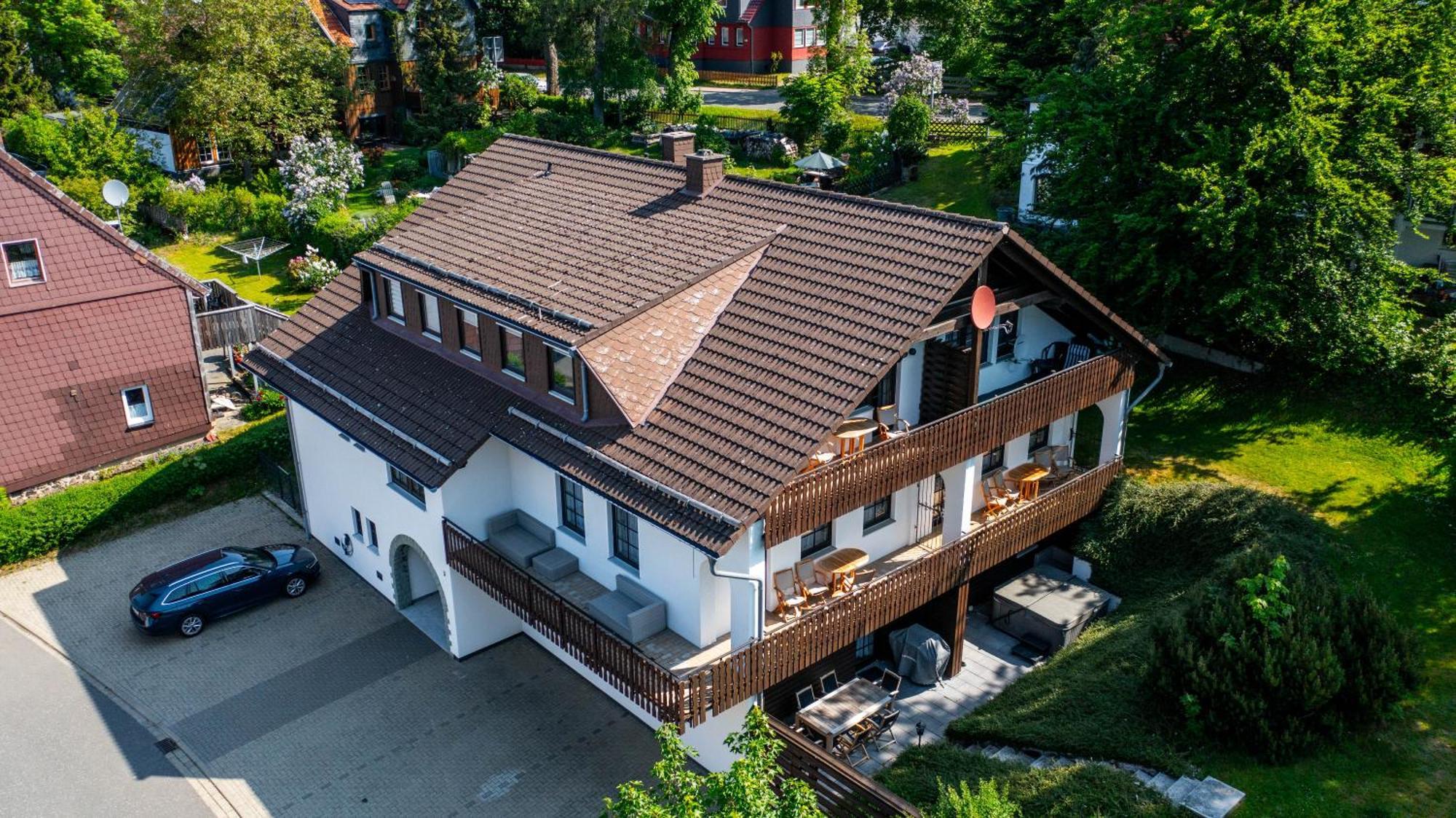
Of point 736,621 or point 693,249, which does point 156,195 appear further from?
point 736,621

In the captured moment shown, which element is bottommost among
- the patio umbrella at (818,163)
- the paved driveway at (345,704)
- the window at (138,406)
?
the paved driveway at (345,704)

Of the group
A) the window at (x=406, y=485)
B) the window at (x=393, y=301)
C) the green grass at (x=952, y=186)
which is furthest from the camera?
the green grass at (x=952, y=186)

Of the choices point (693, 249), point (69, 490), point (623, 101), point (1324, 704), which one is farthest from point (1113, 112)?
point (623, 101)

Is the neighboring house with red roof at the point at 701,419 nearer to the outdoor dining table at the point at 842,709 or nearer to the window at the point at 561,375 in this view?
the window at the point at 561,375

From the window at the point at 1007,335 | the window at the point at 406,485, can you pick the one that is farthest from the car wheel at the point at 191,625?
the window at the point at 1007,335

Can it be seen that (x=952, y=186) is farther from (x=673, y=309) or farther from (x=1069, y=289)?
(x=673, y=309)

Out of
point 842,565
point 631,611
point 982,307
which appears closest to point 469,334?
point 631,611
